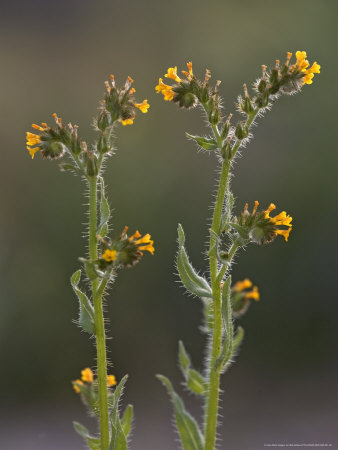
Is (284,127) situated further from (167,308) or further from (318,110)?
(167,308)

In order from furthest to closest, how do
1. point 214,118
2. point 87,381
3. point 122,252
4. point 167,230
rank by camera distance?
point 167,230 < point 87,381 < point 214,118 < point 122,252

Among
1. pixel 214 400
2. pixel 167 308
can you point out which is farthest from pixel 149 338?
pixel 214 400

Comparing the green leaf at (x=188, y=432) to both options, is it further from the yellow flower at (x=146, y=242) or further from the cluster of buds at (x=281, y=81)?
the cluster of buds at (x=281, y=81)

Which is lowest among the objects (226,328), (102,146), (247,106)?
(226,328)

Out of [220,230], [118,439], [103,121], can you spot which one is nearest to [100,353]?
[118,439]

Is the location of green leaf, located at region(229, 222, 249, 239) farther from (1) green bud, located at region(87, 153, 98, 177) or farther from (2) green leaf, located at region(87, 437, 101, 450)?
(2) green leaf, located at region(87, 437, 101, 450)

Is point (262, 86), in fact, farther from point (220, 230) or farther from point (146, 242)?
point (146, 242)

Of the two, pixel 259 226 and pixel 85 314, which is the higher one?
pixel 259 226

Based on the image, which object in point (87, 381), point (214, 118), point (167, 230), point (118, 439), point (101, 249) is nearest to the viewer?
point (118, 439)
